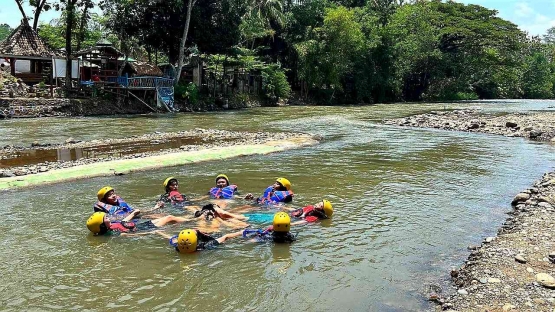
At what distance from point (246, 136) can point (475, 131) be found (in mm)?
14449

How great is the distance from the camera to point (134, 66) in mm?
42406

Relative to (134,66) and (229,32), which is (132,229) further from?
(229,32)

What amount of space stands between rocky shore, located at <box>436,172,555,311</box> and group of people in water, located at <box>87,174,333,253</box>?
10.6ft

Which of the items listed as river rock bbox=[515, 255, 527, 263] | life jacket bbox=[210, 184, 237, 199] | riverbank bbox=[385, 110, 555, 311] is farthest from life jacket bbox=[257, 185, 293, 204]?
river rock bbox=[515, 255, 527, 263]

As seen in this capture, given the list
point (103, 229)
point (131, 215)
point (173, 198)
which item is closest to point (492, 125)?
point (173, 198)

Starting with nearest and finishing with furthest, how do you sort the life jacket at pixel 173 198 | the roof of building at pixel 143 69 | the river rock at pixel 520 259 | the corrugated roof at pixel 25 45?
the river rock at pixel 520 259, the life jacket at pixel 173 198, the corrugated roof at pixel 25 45, the roof of building at pixel 143 69

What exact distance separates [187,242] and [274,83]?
47293 mm

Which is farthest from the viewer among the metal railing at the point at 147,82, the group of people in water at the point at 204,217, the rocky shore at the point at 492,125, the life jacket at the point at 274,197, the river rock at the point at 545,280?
the metal railing at the point at 147,82

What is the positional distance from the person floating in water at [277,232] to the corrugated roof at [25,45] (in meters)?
36.8

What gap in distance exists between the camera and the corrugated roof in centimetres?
3906

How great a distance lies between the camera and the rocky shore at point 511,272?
21.0 ft

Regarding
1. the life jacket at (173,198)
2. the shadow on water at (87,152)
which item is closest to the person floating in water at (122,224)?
the life jacket at (173,198)

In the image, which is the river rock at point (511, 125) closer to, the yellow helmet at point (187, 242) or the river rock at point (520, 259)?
the river rock at point (520, 259)

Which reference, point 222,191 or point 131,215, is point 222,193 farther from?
point 131,215
